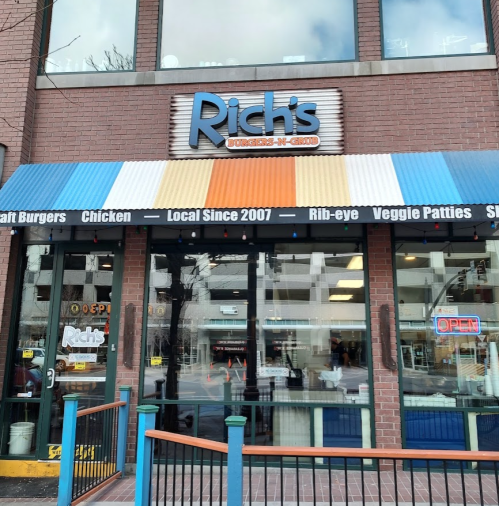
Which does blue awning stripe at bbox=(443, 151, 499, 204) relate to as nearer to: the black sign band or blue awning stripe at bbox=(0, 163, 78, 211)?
the black sign band

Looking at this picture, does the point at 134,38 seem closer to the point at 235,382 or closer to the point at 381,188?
the point at 381,188

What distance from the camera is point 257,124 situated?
22.6ft

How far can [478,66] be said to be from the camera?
6.80 metres

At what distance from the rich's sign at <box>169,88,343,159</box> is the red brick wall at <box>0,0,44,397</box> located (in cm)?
231

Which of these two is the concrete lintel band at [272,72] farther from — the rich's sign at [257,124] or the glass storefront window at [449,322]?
the glass storefront window at [449,322]

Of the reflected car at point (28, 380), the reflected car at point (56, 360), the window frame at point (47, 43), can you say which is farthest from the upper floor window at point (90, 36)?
the reflected car at point (28, 380)

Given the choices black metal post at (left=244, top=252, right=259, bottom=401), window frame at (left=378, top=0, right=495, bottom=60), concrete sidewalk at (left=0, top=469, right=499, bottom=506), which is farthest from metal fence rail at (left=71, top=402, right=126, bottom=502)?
window frame at (left=378, top=0, right=495, bottom=60)

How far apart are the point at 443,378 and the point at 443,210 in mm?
2419

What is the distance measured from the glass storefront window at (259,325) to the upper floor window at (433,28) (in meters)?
3.38

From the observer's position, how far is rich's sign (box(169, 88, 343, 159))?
22.1 ft

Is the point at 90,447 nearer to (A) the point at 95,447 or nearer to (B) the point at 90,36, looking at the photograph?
(A) the point at 95,447

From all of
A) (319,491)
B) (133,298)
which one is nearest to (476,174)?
(319,491)

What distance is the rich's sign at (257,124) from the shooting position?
674 cm

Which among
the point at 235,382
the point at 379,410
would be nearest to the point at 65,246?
the point at 235,382
